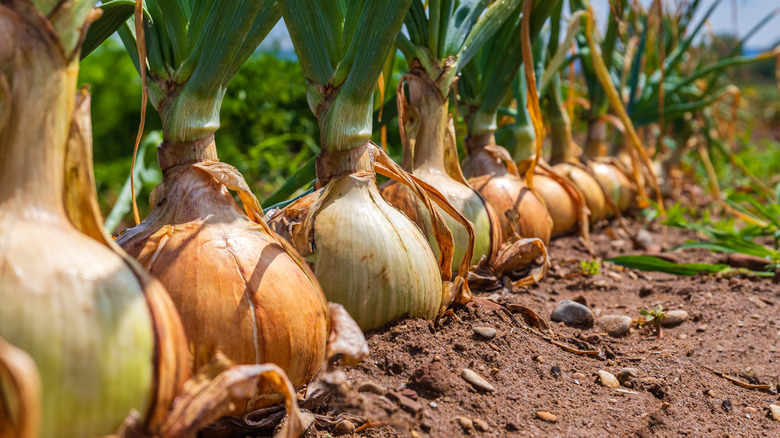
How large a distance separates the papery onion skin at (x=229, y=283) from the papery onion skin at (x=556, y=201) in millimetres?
1431

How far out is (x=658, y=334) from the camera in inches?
59.9

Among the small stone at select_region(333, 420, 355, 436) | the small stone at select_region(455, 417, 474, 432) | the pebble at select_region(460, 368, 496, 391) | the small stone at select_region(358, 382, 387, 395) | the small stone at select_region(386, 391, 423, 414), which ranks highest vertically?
the small stone at select_region(358, 382, 387, 395)


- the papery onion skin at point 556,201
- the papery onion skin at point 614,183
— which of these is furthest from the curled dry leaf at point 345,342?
the papery onion skin at point 614,183

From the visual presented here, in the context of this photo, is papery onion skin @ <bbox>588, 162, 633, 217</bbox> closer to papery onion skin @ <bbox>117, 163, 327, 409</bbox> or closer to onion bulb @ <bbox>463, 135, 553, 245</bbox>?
onion bulb @ <bbox>463, 135, 553, 245</bbox>

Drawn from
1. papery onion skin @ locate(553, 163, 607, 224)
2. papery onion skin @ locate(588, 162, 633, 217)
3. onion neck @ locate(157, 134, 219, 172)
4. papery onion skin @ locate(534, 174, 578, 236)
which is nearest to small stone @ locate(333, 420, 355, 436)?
onion neck @ locate(157, 134, 219, 172)

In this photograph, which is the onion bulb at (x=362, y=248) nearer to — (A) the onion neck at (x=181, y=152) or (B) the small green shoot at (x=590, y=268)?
(A) the onion neck at (x=181, y=152)

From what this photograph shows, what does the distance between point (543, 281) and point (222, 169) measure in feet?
3.92

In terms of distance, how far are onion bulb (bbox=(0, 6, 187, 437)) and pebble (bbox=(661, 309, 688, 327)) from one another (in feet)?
4.18

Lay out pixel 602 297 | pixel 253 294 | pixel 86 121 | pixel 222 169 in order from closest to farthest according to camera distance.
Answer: pixel 86 121 → pixel 253 294 → pixel 222 169 → pixel 602 297

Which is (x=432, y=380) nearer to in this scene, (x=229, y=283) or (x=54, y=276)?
(x=229, y=283)

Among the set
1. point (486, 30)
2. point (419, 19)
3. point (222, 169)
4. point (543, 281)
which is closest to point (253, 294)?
point (222, 169)

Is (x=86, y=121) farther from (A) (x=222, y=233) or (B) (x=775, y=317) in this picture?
(B) (x=775, y=317)

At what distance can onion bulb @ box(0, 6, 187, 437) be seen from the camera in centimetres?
59

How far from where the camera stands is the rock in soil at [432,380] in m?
0.97
